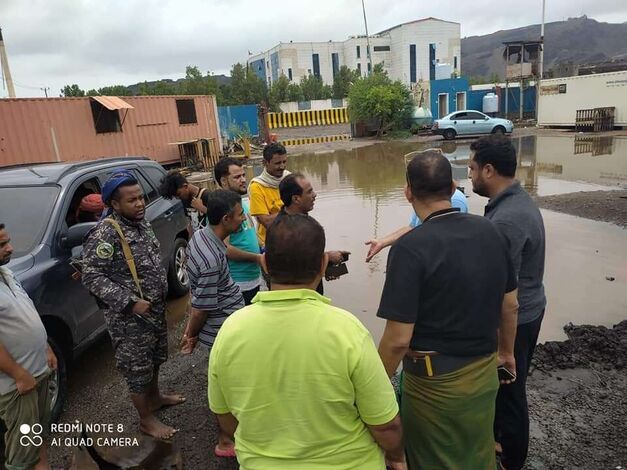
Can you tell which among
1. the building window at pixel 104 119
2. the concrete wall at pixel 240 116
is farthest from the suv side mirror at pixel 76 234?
the concrete wall at pixel 240 116

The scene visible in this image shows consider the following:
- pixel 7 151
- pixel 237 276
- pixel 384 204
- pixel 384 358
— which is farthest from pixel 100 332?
pixel 7 151

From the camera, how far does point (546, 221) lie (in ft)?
25.1

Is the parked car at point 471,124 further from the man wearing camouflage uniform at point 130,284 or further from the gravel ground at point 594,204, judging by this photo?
the man wearing camouflage uniform at point 130,284

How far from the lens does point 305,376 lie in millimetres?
1276

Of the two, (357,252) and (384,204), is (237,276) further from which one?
(384,204)

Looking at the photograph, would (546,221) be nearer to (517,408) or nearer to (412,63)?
(517,408)

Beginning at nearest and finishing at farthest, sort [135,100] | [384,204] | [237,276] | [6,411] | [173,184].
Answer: [6,411] < [237,276] < [173,184] < [384,204] < [135,100]

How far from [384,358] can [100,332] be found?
2.89m

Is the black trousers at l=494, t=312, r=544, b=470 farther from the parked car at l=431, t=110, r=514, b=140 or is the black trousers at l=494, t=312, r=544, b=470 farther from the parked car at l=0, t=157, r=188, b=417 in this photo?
the parked car at l=431, t=110, r=514, b=140

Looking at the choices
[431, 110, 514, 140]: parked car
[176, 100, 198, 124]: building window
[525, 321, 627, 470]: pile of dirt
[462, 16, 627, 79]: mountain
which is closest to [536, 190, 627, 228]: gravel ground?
[525, 321, 627, 470]: pile of dirt

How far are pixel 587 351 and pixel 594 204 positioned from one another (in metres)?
5.90

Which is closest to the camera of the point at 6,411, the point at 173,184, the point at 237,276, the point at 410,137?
the point at 6,411

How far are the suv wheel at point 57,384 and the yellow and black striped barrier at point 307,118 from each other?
1412 inches

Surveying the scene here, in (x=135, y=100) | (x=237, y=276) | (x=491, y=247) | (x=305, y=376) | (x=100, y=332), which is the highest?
(x=135, y=100)
